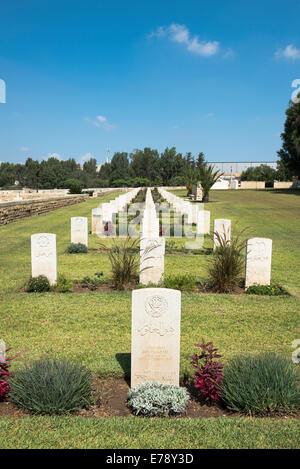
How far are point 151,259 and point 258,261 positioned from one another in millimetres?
2069

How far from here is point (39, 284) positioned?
679 cm

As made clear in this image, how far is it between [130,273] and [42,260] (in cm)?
168

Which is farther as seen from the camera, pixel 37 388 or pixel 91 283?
pixel 91 283

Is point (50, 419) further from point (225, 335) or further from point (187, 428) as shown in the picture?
point (225, 335)

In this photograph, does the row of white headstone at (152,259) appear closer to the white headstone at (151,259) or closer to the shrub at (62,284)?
the white headstone at (151,259)

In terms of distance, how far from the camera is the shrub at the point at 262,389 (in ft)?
10.5

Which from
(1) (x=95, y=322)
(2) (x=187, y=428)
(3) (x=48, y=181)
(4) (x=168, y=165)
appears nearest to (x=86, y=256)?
(1) (x=95, y=322)

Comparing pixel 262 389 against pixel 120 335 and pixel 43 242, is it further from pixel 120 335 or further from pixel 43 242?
pixel 43 242

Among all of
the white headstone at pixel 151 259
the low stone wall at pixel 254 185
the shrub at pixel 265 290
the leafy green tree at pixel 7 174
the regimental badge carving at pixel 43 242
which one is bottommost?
the shrub at pixel 265 290

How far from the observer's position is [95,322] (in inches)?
210

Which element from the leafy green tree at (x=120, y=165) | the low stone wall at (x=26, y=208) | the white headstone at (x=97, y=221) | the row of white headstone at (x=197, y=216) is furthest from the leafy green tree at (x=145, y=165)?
the white headstone at (x=97, y=221)

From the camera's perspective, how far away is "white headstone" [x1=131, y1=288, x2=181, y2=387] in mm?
3539

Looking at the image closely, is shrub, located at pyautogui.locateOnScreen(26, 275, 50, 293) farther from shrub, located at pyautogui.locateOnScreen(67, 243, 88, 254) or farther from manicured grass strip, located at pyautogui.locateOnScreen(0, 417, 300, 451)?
manicured grass strip, located at pyautogui.locateOnScreen(0, 417, 300, 451)

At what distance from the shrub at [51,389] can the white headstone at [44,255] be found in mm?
3616
